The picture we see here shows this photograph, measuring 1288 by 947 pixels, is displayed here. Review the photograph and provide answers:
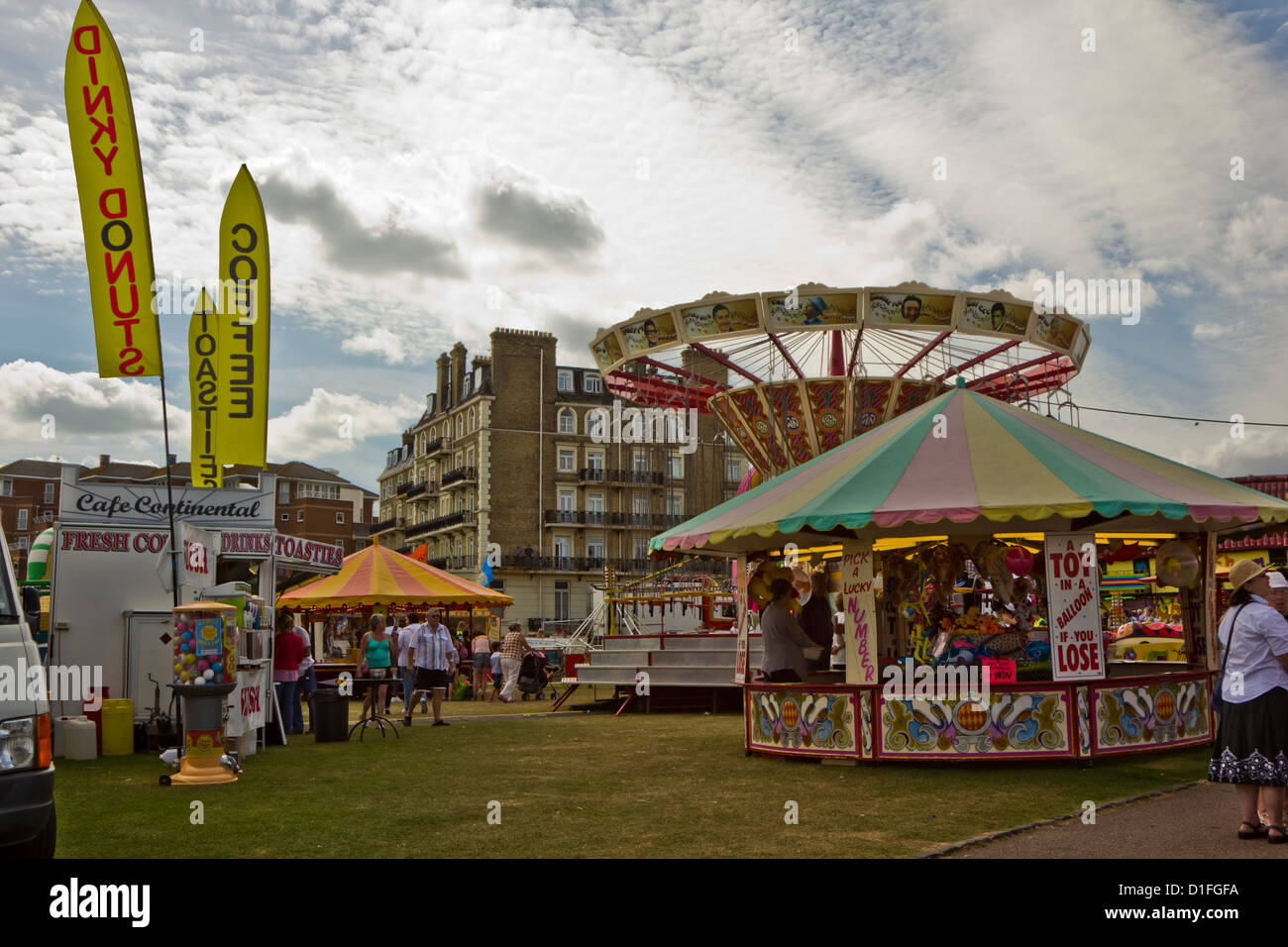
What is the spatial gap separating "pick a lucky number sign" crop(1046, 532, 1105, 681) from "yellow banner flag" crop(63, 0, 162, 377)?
10.2m

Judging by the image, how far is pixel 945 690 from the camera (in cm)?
1115

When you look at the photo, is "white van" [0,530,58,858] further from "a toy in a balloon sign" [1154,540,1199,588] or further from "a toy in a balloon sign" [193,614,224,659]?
"a toy in a balloon sign" [1154,540,1199,588]

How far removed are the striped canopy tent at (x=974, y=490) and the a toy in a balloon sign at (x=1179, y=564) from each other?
0.30 metres

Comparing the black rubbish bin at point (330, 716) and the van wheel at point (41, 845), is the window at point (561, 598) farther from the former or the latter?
the van wheel at point (41, 845)

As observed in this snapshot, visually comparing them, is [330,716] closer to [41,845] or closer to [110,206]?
[110,206]

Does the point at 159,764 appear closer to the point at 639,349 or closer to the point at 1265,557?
the point at 639,349

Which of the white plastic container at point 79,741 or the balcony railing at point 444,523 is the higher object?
the balcony railing at point 444,523

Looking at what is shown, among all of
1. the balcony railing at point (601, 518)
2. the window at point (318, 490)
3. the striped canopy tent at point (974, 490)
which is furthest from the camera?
the window at point (318, 490)

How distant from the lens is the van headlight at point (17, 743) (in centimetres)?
552

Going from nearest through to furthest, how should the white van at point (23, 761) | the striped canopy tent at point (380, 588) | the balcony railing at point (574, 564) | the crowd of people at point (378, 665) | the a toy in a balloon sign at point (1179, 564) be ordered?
the white van at point (23, 761) < the a toy in a balloon sign at point (1179, 564) < the crowd of people at point (378, 665) < the striped canopy tent at point (380, 588) < the balcony railing at point (574, 564)

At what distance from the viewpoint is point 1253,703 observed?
22.9 feet

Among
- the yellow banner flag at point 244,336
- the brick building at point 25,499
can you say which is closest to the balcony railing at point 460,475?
the brick building at point 25,499
